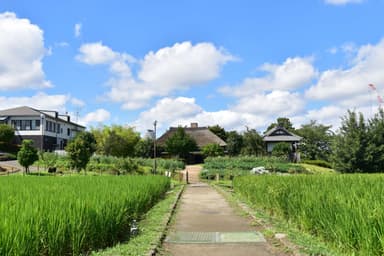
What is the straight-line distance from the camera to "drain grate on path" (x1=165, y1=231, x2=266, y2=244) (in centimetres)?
736

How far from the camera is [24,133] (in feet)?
187

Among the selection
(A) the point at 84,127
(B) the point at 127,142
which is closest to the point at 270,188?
(B) the point at 127,142

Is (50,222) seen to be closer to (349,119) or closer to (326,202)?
(326,202)

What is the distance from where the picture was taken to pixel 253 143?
2266 inches

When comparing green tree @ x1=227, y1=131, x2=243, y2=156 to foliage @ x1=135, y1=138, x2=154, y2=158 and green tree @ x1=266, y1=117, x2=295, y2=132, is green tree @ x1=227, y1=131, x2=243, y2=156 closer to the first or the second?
foliage @ x1=135, y1=138, x2=154, y2=158

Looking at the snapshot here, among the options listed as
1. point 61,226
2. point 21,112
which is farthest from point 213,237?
point 21,112

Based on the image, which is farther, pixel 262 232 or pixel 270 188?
pixel 270 188

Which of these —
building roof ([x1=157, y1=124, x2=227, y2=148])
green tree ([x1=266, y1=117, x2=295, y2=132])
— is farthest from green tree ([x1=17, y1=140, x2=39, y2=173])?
green tree ([x1=266, y1=117, x2=295, y2=132])

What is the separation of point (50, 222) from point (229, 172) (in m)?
32.4

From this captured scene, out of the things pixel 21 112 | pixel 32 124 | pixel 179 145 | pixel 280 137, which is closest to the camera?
pixel 179 145

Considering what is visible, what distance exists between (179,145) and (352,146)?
99.5 ft

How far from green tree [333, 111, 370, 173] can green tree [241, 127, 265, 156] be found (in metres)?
26.0

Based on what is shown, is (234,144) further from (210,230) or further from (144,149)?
(210,230)

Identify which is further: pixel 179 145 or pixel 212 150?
pixel 212 150
